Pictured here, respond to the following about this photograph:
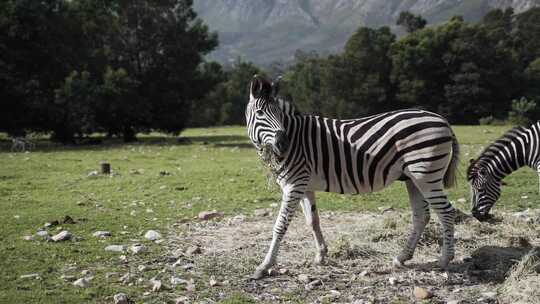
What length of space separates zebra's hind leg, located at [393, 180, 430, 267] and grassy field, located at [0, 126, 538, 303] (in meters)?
3.46

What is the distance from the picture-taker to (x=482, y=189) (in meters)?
8.93

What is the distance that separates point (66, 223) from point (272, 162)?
470 cm

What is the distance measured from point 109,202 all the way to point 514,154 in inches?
329

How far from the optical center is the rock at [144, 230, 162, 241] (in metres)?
8.57

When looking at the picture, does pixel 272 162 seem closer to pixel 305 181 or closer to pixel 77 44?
pixel 305 181

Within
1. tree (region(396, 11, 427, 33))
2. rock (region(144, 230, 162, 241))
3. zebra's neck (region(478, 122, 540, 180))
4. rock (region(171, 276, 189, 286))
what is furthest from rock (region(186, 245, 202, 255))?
tree (region(396, 11, 427, 33))

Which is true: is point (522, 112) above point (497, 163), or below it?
above

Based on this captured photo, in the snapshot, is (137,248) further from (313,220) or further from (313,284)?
(313,284)

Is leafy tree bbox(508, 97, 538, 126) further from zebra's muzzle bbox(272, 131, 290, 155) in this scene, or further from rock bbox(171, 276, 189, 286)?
rock bbox(171, 276, 189, 286)

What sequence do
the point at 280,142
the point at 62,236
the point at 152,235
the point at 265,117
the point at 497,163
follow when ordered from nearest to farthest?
the point at 280,142 < the point at 265,117 < the point at 62,236 < the point at 152,235 < the point at 497,163

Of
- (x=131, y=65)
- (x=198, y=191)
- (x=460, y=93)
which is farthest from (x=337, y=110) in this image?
(x=198, y=191)

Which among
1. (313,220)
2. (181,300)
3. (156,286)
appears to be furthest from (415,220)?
(156,286)

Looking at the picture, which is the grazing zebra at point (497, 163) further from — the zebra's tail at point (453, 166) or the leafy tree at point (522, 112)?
the leafy tree at point (522, 112)

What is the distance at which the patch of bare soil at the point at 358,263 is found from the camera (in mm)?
6145
